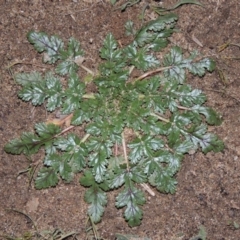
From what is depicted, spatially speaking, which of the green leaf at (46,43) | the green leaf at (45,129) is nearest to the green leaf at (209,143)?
the green leaf at (45,129)

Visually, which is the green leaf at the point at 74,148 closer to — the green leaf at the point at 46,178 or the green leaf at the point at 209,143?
the green leaf at the point at 46,178

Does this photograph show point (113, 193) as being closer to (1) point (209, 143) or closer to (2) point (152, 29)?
(1) point (209, 143)

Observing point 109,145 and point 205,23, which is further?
point 205,23

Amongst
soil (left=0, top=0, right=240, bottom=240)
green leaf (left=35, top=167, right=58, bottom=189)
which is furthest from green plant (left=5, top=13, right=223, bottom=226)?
soil (left=0, top=0, right=240, bottom=240)

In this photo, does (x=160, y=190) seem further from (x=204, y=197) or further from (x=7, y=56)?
(x=7, y=56)

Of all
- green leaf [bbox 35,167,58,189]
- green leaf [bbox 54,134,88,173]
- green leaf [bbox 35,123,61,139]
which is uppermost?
green leaf [bbox 35,123,61,139]

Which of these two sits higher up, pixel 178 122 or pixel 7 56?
pixel 7 56

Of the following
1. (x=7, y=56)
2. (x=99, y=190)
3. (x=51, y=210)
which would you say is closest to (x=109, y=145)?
(x=99, y=190)

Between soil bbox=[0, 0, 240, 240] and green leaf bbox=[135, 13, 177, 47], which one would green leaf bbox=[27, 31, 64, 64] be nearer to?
soil bbox=[0, 0, 240, 240]
